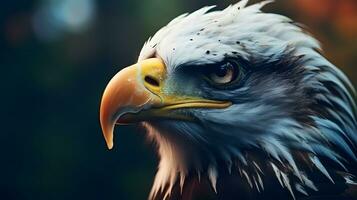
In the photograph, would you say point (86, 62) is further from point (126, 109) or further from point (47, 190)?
point (126, 109)

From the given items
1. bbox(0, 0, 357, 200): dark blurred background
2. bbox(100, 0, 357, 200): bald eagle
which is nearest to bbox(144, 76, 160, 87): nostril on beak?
bbox(100, 0, 357, 200): bald eagle

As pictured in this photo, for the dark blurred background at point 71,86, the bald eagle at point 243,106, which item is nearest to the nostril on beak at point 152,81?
the bald eagle at point 243,106

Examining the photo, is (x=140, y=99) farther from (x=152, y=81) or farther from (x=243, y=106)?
(x=243, y=106)

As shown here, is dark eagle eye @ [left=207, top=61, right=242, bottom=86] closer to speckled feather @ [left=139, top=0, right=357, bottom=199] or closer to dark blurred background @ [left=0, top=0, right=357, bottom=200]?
speckled feather @ [left=139, top=0, right=357, bottom=199]

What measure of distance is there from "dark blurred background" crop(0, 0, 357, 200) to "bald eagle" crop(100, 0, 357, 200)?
188mm

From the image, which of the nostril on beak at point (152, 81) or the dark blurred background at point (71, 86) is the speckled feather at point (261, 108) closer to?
the nostril on beak at point (152, 81)

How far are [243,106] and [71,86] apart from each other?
432 millimetres

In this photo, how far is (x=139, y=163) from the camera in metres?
1.22

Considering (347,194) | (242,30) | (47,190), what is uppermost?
(242,30)

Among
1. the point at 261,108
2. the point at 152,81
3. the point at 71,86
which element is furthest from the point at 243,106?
the point at 71,86

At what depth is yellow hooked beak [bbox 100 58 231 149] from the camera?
91 centimetres

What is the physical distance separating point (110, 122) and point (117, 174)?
0.34 meters

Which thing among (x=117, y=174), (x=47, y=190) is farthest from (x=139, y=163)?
(x=47, y=190)

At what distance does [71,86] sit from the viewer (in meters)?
1.27
